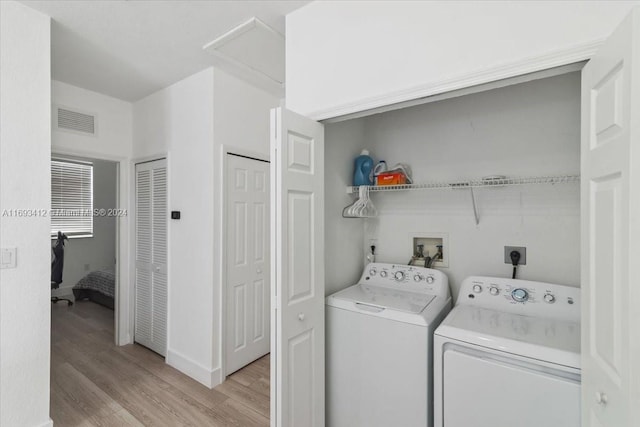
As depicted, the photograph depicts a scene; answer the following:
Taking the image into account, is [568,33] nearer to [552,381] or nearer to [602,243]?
[602,243]

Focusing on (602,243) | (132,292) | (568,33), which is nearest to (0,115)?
(132,292)

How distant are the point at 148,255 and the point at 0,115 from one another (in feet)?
5.69

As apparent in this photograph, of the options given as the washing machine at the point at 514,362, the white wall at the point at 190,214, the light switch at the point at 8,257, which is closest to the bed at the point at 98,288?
the white wall at the point at 190,214

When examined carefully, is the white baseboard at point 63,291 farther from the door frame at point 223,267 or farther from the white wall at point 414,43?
the white wall at point 414,43

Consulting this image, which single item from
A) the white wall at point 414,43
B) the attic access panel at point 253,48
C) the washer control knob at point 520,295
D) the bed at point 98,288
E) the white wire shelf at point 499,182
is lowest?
the bed at point 98,288

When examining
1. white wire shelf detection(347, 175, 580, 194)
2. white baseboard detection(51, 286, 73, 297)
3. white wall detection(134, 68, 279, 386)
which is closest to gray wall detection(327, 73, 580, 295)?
white wire shelf detection(347, 175, 580, 194)

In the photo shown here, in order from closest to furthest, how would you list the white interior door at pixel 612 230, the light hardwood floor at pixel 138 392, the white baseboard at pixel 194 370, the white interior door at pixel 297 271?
the white interior door at pixel 612 230
the white interior door at pixel 297 271
the light hardwood floor at pixel 138 392
the white baseboard at pixel 194 370

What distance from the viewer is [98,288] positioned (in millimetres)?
4609

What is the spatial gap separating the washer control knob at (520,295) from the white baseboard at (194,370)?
2290mm

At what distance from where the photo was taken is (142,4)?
1770 millimetres

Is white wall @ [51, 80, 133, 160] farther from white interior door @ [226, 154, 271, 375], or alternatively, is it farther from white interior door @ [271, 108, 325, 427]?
white interior door @ [271, 108, 325, 427]

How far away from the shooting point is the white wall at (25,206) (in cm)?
174

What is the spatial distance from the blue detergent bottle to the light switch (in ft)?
7.12

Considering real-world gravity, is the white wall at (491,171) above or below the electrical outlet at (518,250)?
above
